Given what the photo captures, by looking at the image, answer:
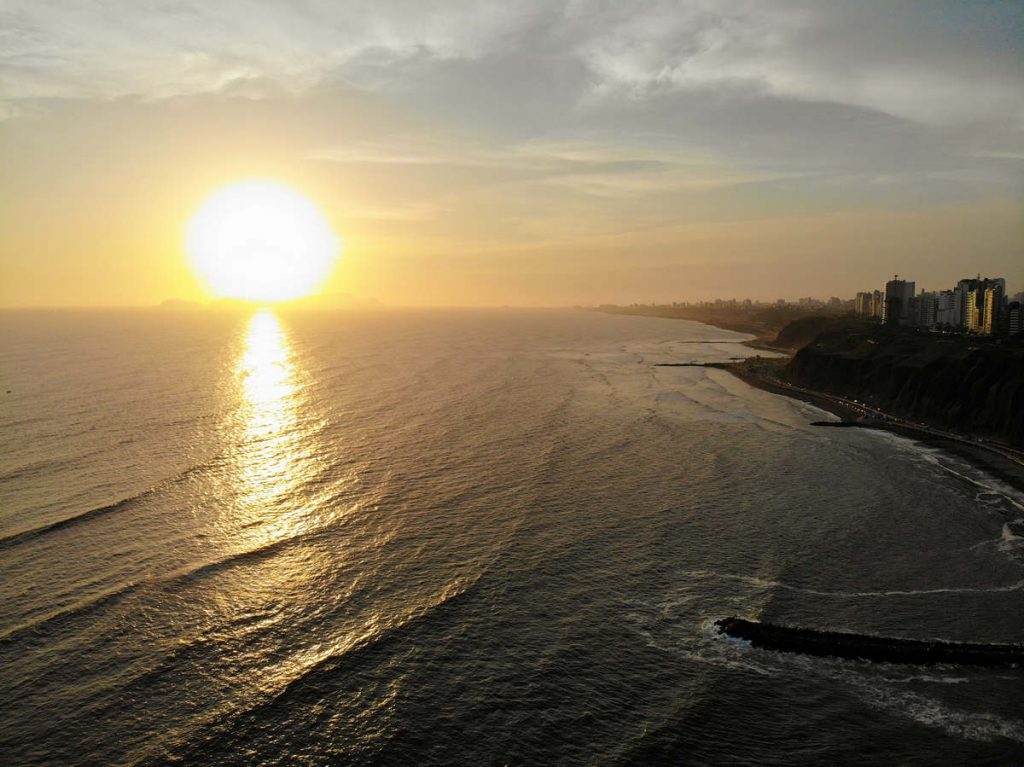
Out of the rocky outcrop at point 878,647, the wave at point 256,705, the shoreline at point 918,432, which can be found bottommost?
the wave at point 256,705

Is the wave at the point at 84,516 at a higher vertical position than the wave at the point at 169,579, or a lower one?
higher

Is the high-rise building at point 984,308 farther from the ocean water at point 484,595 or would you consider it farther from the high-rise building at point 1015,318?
the ocean water at point 484,595

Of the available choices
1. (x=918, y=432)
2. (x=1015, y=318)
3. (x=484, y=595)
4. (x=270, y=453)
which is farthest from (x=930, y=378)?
(x=270, y=453)

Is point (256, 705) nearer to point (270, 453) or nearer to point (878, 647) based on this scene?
point (878, 647)

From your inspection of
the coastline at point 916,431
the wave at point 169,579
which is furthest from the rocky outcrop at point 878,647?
the coastline at point 916,431

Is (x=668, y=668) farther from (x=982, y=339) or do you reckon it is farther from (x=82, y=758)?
(x=982, y=339)

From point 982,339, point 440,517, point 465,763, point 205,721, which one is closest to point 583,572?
point 440,517
